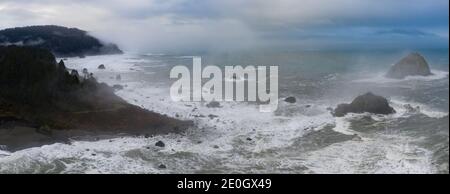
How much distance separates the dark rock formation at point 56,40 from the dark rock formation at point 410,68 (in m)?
50.3

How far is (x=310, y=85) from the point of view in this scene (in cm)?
4897

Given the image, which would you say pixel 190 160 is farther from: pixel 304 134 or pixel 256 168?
pixel 304 134

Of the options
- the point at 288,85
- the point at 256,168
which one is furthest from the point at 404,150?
the point at 288,85

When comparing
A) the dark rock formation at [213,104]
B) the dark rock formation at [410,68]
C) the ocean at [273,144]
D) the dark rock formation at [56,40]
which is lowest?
the ocean at [273,144]

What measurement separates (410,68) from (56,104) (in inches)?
1466

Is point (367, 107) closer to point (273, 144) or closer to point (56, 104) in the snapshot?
point (273, 144)

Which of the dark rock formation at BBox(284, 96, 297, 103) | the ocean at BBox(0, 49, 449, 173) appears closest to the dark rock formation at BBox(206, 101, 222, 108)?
the ocean at BBox(0, 49, 449, 173)

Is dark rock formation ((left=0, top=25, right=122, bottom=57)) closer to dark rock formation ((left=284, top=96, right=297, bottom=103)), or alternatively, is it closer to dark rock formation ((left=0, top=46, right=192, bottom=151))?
dark rock formation ((left=0, top=46, right=192, bottom=151))

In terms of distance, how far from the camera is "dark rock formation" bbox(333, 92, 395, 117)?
31.7 metres

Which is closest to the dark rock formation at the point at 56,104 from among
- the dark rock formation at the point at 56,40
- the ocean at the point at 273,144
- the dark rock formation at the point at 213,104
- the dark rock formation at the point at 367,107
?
the ocean at the point at 273,144

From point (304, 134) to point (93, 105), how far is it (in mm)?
13654

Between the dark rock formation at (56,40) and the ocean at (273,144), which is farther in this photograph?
the dark rock formation at (56,40)

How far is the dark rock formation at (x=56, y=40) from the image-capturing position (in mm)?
79438

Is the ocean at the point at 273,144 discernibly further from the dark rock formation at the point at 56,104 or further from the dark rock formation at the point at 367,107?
the dark rock formation at the point at 56,104
